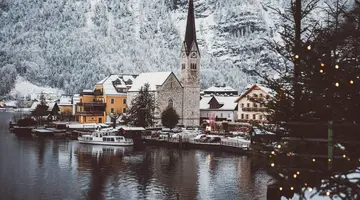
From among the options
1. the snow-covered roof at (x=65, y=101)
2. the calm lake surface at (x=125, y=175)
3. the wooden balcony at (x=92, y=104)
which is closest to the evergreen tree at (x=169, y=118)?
the calm lake surface at (x=125, y=175)

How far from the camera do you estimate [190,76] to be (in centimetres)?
8138

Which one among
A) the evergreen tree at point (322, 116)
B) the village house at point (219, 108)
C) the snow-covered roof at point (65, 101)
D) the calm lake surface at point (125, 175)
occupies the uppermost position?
the snow-covered roof at point (65, 101)

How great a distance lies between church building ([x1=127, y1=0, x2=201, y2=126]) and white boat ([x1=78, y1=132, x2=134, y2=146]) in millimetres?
19329

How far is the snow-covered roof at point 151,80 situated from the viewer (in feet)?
252

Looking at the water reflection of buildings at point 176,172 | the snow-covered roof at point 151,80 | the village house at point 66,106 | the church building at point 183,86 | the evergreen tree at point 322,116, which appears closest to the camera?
the evergreen tree at point 322,116

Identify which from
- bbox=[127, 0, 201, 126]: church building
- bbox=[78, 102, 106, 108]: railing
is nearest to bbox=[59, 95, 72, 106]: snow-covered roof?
bbox=[78, 102, 106, 108]: railing

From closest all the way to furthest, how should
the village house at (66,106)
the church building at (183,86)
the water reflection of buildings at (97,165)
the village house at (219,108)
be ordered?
the water reflection of buildings at (97,165), the church building at (183,86), the village house at (219,108), the village house at (66,106)

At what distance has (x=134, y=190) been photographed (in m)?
27.0

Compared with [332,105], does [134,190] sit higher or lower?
lower

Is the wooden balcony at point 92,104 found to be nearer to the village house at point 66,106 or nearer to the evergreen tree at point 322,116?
the village house at point 66,106

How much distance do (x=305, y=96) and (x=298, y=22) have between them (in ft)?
9.46

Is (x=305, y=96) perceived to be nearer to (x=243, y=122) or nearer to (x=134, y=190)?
(x=134, y=190)

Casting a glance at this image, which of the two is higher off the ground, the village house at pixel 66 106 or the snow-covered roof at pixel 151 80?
the snow-covered roof at pixel 151 80

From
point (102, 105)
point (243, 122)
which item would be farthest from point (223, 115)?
point (102, 105)
